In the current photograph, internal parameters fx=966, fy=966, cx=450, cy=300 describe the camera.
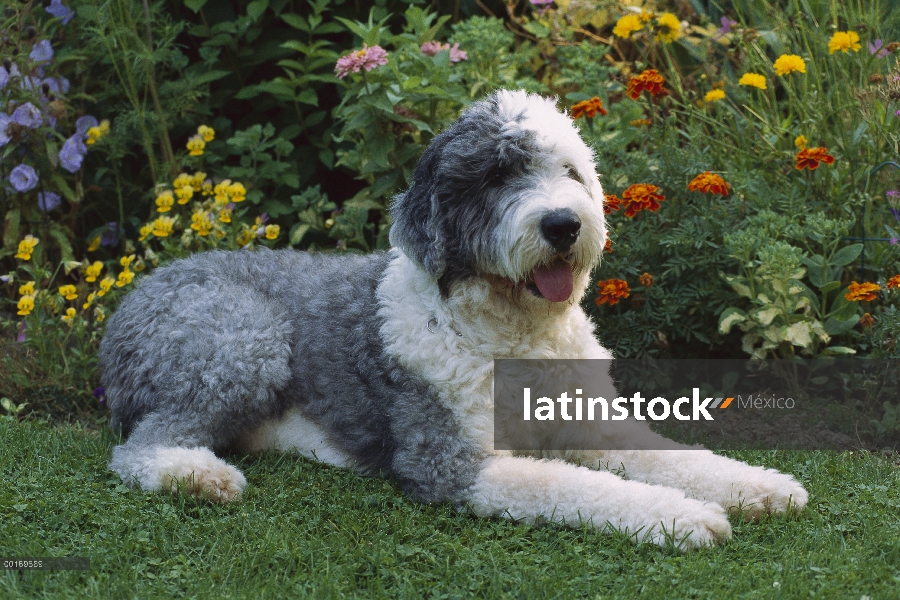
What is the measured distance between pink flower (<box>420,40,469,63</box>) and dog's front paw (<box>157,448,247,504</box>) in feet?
8.39

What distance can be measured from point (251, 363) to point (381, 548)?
113 cm

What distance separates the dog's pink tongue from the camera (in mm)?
3318

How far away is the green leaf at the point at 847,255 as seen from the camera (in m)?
4.44

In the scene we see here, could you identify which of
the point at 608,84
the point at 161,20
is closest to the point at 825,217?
the point at 608,84

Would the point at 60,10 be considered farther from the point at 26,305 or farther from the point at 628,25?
the point at 628,25

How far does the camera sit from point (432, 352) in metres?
3.54

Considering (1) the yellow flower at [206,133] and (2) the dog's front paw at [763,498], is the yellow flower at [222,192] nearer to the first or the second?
(1) the yellow flower at [206,133]

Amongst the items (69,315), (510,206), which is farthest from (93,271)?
(510,206)

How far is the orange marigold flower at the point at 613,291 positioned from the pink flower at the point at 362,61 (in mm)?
1619

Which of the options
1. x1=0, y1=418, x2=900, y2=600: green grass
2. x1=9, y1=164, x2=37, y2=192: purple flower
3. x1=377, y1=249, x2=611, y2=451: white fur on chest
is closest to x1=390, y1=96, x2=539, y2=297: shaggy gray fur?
x1=377, y1=249, x2=611, y2=451: white fur on chest

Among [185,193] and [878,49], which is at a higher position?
[878,49]

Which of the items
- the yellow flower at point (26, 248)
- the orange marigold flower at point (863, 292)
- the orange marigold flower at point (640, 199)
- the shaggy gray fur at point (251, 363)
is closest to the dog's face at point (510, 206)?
the shaggy gray fur at point (251, 363)

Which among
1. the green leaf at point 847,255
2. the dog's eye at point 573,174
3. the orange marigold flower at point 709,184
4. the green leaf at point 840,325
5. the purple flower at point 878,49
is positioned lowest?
the green leaf at point 840,325

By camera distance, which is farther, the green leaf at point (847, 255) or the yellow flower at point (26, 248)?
the yellow flower at point (26, 248)
